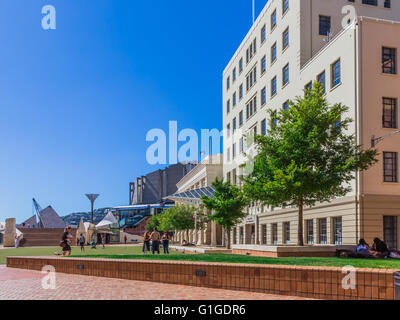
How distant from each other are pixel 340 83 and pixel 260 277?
75.4ft

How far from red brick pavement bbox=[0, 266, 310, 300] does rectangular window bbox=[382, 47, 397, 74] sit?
23.4 metres

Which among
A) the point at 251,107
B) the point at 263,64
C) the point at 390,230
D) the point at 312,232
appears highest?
the point at 263,64

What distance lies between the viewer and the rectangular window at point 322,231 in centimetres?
3205

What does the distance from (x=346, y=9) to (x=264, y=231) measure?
1983cm

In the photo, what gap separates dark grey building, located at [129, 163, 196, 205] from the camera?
14875cm

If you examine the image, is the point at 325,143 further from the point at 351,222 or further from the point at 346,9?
the point at 346,9

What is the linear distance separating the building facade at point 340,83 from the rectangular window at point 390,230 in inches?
2.2

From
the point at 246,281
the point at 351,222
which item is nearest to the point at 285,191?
the point at 351,222

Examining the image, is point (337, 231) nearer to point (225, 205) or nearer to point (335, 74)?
point (335, 74)

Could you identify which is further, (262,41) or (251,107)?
(251,107)

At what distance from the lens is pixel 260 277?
32.7 feet

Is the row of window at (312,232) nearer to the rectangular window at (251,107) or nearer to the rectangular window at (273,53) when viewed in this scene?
the rectangular window at (251,107)

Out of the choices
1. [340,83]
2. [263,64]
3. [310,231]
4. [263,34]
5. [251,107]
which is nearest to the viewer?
[340,83]

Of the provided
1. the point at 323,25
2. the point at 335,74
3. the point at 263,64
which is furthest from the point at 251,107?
the point at 335,74
